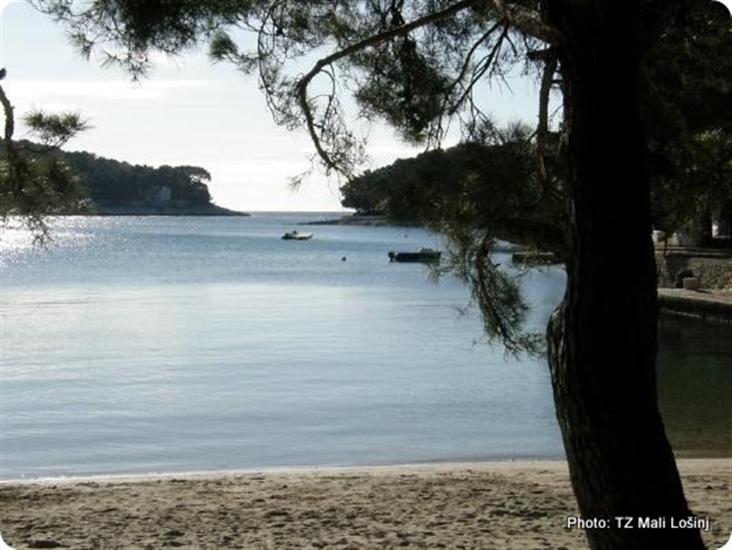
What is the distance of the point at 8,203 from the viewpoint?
4281 millimetres

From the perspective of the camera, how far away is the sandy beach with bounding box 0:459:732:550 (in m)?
5.01

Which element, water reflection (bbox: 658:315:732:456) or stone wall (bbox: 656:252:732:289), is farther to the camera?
stone wall (bbox: 656:252:732:289)

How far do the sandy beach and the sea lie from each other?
102 centimetres

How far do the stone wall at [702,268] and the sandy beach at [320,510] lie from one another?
16268 millimetres

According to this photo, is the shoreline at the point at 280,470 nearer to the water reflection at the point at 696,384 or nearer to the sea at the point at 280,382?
the sea at the point at 280,382

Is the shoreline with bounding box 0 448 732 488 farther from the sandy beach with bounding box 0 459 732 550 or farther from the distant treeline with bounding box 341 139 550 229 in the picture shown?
the distant treeline with bounding box 341 139 550 229

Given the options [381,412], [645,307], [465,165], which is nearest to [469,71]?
[465,165]

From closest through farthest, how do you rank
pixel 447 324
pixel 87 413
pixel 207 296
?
pixel 87 413
pixel 447 324
pixel 207 296

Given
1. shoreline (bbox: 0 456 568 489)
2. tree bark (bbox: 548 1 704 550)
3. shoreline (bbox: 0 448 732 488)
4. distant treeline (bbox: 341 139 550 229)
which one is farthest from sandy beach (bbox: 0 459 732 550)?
tree bark (bbox: 548 1 704 550)

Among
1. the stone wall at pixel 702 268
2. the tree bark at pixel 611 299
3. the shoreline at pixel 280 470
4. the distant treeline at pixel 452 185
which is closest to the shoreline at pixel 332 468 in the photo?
the shoreline at pixel 280 470

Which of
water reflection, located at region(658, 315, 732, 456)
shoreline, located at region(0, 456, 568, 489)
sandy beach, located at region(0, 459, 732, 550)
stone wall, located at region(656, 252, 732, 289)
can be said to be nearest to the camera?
sandy beach, located at region(0, 459, 732, 550)

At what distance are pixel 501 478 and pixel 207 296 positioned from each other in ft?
88.5

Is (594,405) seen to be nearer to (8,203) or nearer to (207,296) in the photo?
(8,203)

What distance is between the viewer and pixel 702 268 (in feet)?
79.1
